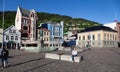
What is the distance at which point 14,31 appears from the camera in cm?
6209

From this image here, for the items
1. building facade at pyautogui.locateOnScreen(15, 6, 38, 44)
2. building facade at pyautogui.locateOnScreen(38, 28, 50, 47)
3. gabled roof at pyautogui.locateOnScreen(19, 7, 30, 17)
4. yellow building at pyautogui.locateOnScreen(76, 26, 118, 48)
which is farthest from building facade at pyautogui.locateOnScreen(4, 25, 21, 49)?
yellow building at pyautogui.locateOnScreen(76, 26, 118, 48)

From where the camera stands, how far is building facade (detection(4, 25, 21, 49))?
5984cm

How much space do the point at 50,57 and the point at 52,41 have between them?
48664 millimetres

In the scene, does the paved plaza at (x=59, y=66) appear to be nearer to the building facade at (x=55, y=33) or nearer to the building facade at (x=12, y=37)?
the building facade at (x=12, y=37)

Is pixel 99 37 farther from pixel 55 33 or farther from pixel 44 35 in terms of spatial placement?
pixel 44 35

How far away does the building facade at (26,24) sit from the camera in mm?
64438

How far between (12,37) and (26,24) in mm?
7850

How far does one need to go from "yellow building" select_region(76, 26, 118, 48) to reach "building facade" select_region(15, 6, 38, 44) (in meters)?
28.7

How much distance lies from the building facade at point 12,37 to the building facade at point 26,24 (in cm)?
199

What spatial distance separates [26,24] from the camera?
66.1 meters

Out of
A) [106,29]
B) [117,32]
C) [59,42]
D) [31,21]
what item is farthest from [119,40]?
[31,21]

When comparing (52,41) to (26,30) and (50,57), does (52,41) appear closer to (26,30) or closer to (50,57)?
(26,30)

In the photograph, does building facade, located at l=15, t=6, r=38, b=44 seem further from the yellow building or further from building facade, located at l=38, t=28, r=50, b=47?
the yellow building

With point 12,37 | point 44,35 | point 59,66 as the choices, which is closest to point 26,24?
point 12,37
